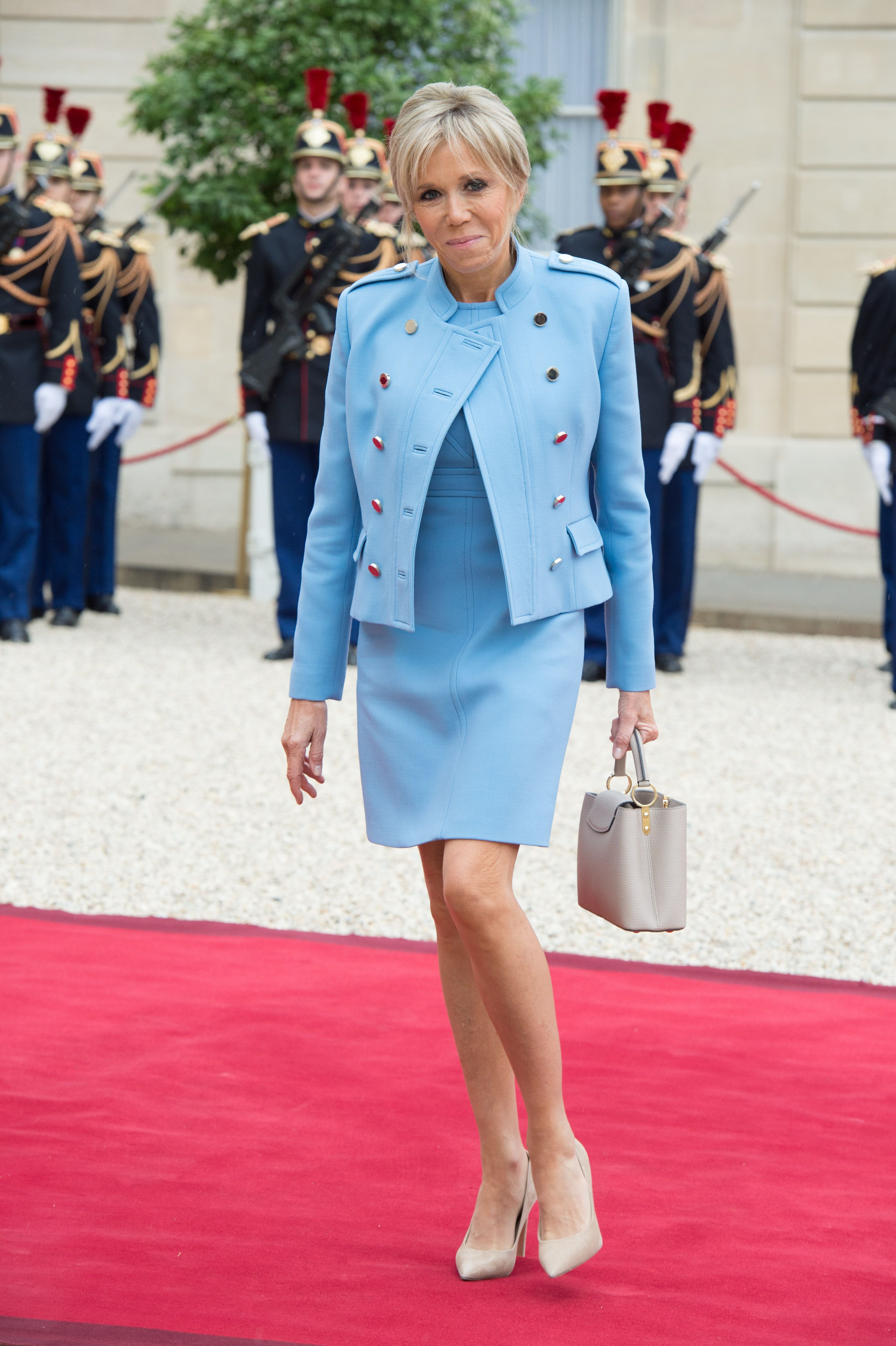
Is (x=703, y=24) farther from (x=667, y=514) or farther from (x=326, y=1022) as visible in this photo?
(x=326, y=1022)

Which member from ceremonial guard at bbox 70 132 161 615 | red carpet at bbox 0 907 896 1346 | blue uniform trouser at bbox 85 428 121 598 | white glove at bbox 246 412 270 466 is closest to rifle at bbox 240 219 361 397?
white glove at bbox 246 412 270 466

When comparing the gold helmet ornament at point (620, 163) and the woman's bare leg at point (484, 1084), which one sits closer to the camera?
the woman's bare leg at point (484, 1084)

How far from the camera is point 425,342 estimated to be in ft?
8.45

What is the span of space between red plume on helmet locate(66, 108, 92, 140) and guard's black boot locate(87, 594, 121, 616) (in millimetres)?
2368

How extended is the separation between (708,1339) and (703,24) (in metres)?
12.5

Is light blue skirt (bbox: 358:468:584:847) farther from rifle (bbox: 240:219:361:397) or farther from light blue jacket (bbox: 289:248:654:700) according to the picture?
rifle (bbox: 240:219:361:397)

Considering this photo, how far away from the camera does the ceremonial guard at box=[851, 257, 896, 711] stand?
8.06 m

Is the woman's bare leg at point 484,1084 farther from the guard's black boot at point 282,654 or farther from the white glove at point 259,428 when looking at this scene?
the white glove at point 259,428

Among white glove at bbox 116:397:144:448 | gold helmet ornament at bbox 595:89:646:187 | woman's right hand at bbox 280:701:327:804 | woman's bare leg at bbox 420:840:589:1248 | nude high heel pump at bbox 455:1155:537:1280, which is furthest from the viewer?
white glove at bbox 116:397:144:448

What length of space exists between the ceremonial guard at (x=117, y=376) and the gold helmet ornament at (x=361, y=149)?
130 centimetres

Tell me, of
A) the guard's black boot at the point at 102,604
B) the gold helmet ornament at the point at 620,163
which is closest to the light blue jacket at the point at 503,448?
the gold helmet ornament at the point at 620,163

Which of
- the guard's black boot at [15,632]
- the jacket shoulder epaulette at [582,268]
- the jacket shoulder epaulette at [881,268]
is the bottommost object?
the guard's black boot at [15,632]

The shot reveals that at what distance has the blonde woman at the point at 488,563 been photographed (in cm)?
249

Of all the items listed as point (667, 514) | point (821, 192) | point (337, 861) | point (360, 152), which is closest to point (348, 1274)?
point (337, 861)
